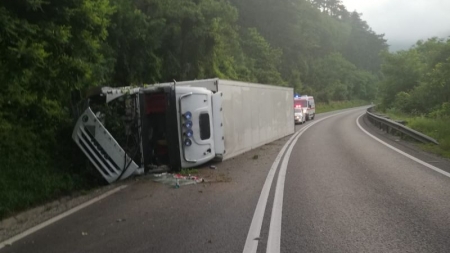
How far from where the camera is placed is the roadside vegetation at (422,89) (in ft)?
75.9

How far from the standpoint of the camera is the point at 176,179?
1119cm

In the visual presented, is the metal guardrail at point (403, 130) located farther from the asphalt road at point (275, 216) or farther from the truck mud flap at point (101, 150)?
the truck mud flap at point (101, 150)

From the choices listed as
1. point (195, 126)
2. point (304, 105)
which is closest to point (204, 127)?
point (195, 126)

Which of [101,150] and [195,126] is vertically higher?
[195,126]

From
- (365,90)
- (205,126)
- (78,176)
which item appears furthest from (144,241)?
(365,90)

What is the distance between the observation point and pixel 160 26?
22.5 metres

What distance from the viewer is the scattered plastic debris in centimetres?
1082

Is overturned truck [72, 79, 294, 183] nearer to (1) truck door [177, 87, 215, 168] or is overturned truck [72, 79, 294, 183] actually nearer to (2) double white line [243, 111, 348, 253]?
(1) truck door [177, 87, 215, 168]

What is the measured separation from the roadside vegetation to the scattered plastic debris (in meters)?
8.31

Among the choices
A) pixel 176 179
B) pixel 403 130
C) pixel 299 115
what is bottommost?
pixel 299 115

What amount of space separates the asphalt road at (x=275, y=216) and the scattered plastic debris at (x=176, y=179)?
0.92ft

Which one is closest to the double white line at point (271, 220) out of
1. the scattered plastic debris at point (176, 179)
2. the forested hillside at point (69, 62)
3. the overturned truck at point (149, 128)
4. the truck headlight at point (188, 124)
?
the scattered plastic debris at point (176, 179)

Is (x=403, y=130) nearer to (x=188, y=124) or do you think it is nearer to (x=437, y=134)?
(x=437, y=134)

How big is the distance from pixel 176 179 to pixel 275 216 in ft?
13.5
